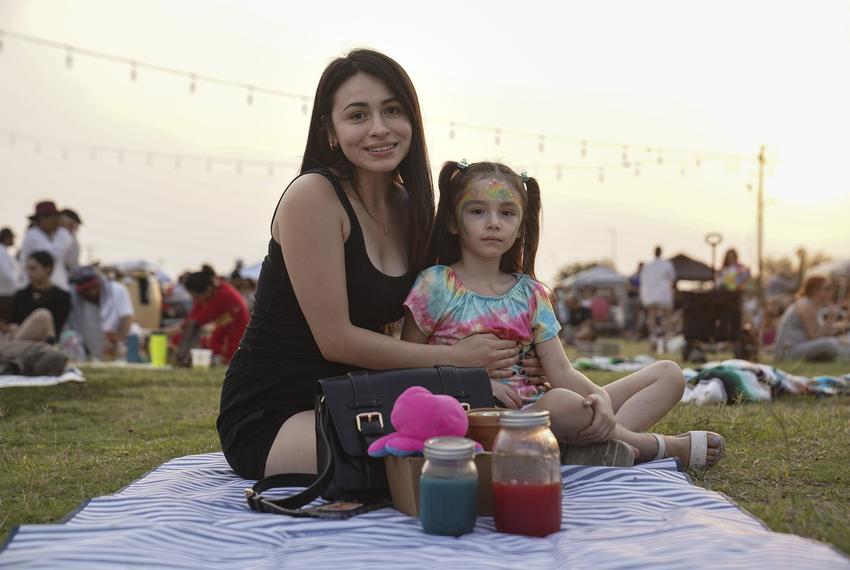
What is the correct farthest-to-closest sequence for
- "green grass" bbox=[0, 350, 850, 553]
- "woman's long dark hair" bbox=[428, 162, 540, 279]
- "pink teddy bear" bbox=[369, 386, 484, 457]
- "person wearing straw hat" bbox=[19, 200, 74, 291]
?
"person wearing straw hat" bbox=[19, 200, 74, 291] → "woman's long dark hair" bbox=[428, 162, 540, 279] → "green grass" bbox=[0, 350, 850, 553] → "pink teddy bear" bbox=[369, 386, 484, 457]

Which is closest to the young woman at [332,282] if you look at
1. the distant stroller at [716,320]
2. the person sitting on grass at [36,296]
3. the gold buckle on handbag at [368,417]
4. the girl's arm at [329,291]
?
the girl's arm at [329,291]

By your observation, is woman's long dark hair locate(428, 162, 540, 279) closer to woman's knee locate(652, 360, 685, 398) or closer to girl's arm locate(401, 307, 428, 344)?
girl's arm locate(401, 307, 428, 344)

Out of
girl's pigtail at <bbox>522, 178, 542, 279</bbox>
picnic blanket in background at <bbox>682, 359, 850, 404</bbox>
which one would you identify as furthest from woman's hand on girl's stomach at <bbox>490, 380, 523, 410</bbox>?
picnic blanket in background at <bbox>682, 359, 850, 404</bbox>

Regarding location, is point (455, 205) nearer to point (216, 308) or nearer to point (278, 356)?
point (278, 356)

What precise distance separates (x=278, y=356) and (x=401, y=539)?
1.05m

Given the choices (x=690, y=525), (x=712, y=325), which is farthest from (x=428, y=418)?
(x=712, y=325)

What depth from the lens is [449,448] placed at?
2.16 meters

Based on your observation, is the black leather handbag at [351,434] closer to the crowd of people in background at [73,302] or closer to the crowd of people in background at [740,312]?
the crowd of people in background at [740,312]

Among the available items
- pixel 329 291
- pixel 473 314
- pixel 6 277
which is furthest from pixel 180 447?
pixel 6 277

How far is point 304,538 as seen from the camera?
2.22 m

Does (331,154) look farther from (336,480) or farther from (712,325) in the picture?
(712,325)

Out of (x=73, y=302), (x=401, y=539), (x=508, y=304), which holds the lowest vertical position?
(x=401, y=539)

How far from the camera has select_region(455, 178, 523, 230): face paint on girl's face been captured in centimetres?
320

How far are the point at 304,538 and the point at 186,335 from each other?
8.15 m
